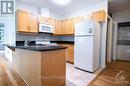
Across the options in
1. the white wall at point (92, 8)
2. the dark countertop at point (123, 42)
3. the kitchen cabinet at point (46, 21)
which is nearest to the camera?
the white wall at point (92, 8)

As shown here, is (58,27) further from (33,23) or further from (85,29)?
(85,29)

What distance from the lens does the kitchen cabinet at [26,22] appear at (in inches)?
142

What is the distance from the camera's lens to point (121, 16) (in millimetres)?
4973

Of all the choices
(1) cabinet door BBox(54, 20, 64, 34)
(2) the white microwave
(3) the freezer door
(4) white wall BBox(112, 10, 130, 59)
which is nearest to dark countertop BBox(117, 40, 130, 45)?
(4) white wall BBox(112, 10, 130, 59)

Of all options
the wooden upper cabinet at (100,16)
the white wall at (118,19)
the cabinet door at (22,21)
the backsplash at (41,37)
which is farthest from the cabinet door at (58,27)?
the white wall at (118,19)

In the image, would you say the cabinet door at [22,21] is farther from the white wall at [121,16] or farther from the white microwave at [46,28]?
the white wall at [121,16]

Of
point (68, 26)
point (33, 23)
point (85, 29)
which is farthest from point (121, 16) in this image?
point (33, 23)

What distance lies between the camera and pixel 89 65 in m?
3.19

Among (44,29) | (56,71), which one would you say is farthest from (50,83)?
(44,29)

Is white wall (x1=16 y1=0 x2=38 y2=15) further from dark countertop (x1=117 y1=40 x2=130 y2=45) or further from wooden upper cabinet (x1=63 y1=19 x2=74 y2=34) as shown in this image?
dark countertop (x1=117 y1=40 x2=130 y2=45)

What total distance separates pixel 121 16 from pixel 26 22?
4458mm

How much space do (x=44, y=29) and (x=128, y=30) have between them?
404cm

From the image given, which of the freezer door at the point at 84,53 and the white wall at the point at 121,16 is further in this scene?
the white wall at the point at 121,16

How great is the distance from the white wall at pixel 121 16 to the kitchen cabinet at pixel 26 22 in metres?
3.94
